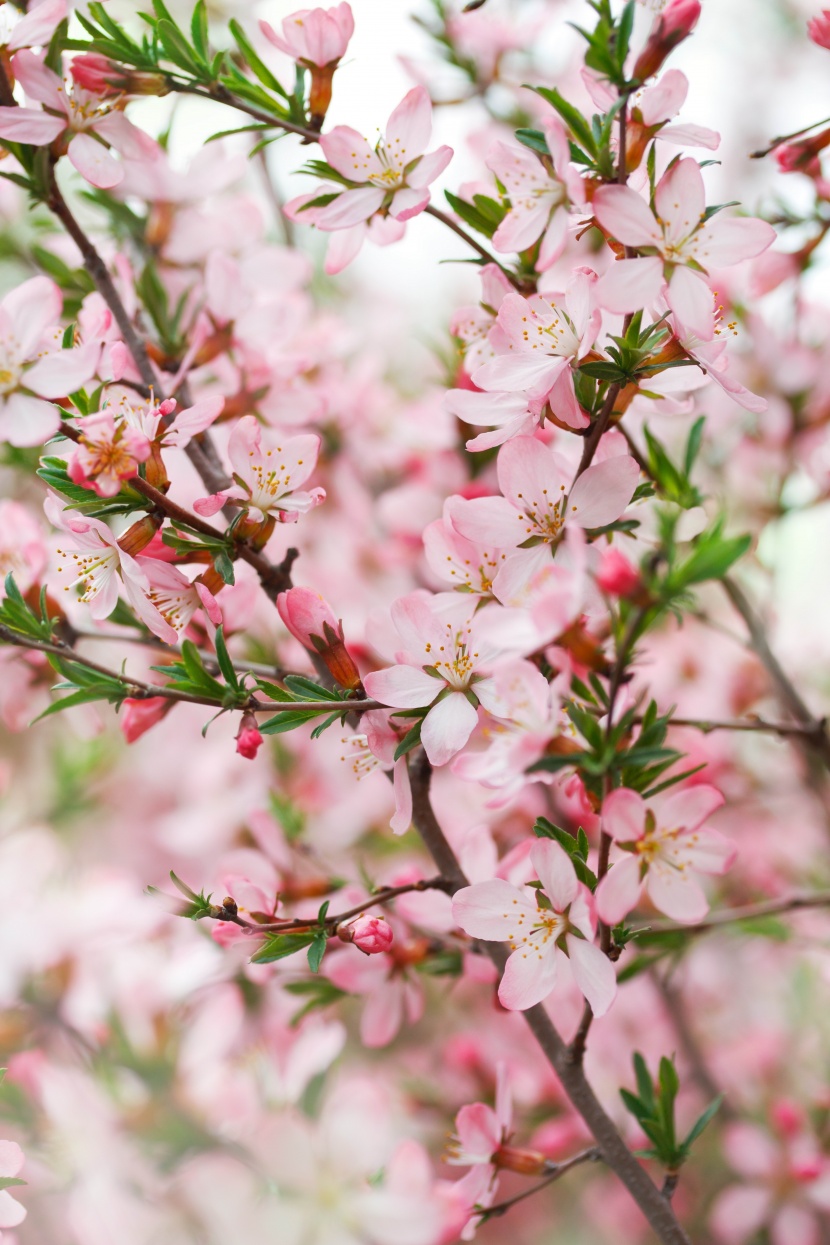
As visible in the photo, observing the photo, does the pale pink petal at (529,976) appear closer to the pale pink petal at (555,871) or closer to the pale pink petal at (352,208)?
the pale pink petal at (555,871)

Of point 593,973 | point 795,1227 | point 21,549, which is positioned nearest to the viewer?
point 593,973

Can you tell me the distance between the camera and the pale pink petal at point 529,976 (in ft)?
1.92

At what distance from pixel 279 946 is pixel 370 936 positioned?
56 millimetres

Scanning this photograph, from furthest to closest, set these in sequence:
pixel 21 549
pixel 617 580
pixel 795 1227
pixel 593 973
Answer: pixel 795 1227 < pixel 21 549 < pixel 593 973 < pixel 617 580

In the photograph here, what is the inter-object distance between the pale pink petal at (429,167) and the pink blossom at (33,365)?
9.8 inches

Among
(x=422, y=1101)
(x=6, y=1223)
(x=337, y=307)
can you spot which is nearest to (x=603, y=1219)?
(x=422, y=1101)

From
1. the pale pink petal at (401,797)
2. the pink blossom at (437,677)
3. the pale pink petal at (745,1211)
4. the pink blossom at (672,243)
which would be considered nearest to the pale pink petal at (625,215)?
the pink blossom at (672,243)

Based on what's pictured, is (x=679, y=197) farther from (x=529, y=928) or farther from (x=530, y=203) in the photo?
(x=529, y=928)

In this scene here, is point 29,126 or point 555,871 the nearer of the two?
point 555,871

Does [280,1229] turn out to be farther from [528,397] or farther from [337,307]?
[337,307]

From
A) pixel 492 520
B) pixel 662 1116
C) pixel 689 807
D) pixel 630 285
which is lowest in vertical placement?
pixel 662 1116

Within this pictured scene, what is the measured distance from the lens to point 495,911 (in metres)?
0.60

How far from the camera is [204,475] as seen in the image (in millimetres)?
738

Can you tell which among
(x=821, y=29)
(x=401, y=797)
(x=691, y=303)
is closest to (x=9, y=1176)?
(x=401, y=797)
